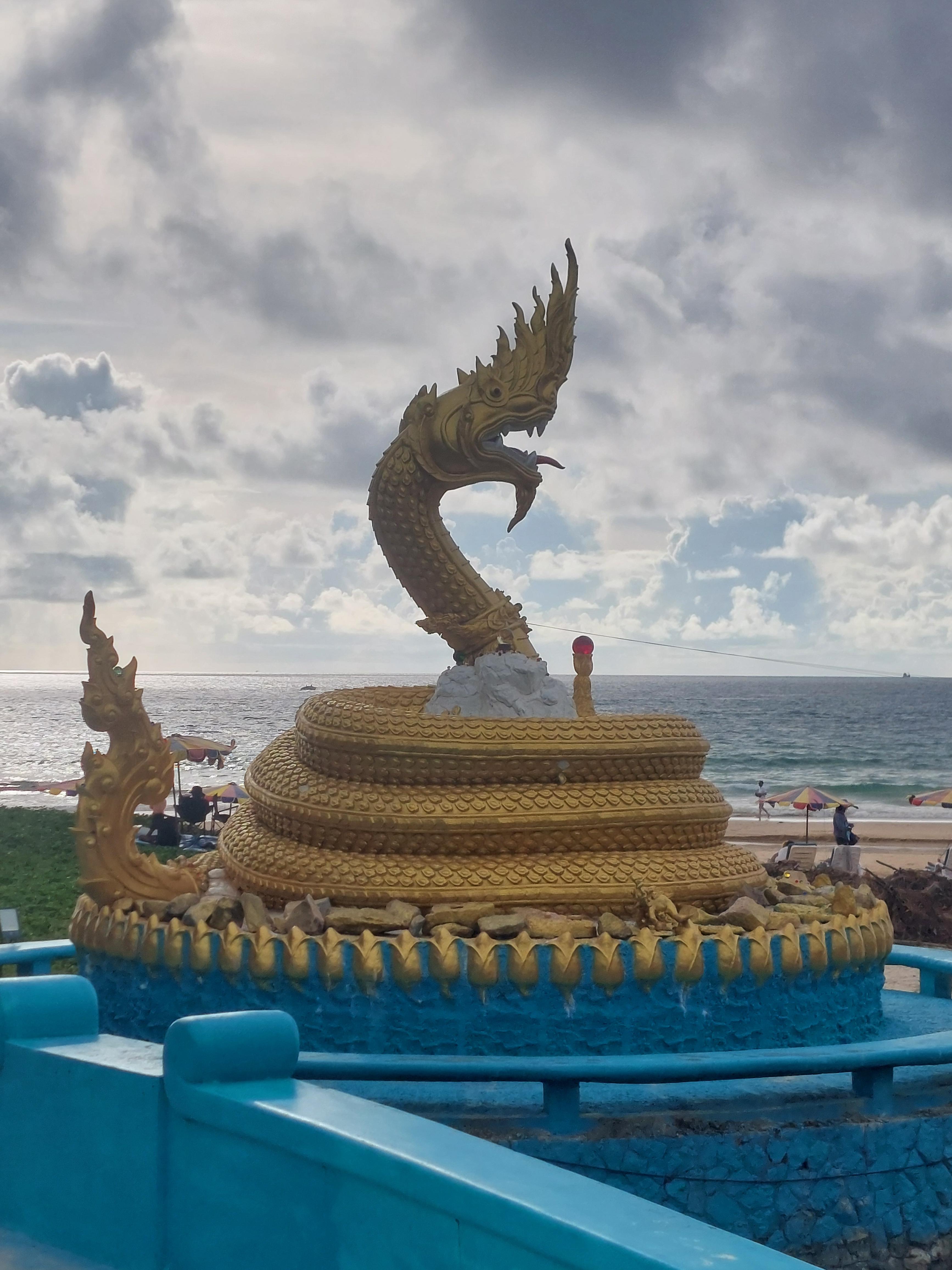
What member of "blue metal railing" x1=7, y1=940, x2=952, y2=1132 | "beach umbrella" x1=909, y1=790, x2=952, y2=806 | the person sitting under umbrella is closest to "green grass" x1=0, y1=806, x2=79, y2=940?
the person sitting under umbrella

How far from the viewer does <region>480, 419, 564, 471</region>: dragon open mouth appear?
868 cm

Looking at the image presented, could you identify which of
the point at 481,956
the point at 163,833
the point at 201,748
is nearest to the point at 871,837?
the point at 201,748

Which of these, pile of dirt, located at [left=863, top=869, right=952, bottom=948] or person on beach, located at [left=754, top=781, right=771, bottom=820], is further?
person on beach, located at [left=754, top=781, right=771, bottom=820]

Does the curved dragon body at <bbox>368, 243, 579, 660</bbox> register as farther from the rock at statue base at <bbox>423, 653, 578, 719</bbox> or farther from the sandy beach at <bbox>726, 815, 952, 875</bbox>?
the sandy beach at <bbox>726, 815, 952, 875</bbox>

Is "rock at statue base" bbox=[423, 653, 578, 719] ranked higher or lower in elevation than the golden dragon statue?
higher

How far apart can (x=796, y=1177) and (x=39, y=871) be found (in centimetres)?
1548

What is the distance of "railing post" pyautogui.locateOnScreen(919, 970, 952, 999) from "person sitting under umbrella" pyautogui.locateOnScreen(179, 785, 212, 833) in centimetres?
1916

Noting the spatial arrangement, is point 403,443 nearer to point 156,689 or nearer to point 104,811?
point 104,811

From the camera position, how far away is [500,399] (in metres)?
8.59

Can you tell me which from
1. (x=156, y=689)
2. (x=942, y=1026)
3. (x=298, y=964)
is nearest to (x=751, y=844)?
(x=942, y=1026)

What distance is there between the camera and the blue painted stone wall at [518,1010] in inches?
258

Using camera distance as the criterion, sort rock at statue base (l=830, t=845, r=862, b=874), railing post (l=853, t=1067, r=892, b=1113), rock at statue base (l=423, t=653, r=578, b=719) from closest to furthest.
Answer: railing post (l=853, t=1067, r=892, b=1113) < rock at statue base (l=423, t=653, r=578, b=719) < rock at statue base (l=830, t=845, r=862, b=874)

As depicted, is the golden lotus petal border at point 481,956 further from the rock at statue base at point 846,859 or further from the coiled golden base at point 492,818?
the rock at statue base at point 846,859

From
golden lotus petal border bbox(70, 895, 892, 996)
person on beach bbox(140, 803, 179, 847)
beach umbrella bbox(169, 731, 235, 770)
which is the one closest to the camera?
golden lotus petal border bbox(70, 895, 892, 996)
